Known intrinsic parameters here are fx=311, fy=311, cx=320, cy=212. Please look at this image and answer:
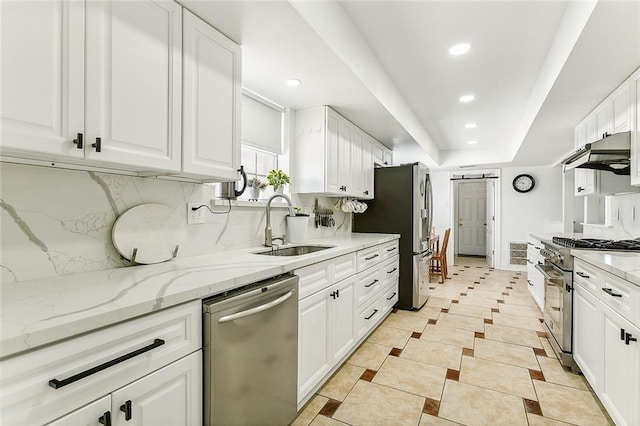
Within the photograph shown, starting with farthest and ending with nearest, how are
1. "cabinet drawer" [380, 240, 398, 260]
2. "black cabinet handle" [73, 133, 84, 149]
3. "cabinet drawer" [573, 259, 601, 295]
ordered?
1. "cabinet drawer" [380, 240, 398, 260]
2. "cabinet drawer" [573, 259, 601, 295]
3. "black cabinet handle" [73, 133, 84, 149]

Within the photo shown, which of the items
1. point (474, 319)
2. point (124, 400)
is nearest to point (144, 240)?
point (124, 400)

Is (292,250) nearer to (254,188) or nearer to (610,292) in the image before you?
(254,188)

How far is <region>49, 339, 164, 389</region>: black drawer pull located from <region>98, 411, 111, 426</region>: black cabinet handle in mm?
132

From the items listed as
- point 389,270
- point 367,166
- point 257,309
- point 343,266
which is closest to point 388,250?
point 389,270

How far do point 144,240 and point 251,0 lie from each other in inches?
50.4

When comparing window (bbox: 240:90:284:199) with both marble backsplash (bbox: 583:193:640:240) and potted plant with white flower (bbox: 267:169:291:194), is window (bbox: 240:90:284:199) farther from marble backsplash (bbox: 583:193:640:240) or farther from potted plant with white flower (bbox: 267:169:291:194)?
marble backsplash (bbox: 583:193:640:240)

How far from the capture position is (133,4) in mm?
1262

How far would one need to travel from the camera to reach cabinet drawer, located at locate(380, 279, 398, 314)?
129 inches

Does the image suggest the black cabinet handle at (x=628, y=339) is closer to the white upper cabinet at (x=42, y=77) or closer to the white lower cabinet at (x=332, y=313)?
the white lower cabinet at (x=332, y=313)

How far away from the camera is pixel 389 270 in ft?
11.3

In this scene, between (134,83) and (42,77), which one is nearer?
(42,77)

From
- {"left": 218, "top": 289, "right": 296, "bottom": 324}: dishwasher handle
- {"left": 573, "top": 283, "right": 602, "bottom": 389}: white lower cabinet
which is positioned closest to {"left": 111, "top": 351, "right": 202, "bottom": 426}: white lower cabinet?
{"left": 218, "top": 289, "right": 296, "bottom": 324}: dishwasher handle

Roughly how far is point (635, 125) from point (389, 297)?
98.6 inches

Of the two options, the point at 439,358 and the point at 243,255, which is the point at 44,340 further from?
the point at 439,358
